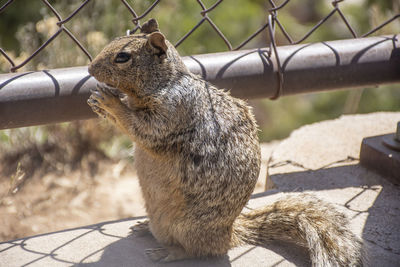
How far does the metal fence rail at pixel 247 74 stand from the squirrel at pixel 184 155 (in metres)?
0.15

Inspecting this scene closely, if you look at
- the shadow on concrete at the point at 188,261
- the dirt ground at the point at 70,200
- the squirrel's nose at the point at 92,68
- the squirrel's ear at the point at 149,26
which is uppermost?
the squirrel's ear at the point at 149,26

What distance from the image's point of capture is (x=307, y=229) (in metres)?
2.37

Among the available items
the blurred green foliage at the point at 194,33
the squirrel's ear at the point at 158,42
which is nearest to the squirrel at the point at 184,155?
the squirrel's ear at the point at 158,42

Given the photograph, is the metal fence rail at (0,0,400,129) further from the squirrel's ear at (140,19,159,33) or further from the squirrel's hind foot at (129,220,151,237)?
the squirrel's hind foot at (129,220,151,237)

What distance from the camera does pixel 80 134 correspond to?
479 centimetres

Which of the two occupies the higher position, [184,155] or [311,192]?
[184,155]

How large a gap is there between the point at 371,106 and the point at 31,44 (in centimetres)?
453

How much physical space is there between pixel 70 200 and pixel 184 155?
2.24 metres

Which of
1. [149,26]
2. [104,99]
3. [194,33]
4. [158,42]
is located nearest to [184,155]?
[104,99]

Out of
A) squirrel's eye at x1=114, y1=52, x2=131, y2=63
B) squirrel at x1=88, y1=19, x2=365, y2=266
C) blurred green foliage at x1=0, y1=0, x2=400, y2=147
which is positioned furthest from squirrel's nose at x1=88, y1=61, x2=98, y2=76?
blurred green foliage at x1=0, y1=0, x2=400, y2=147

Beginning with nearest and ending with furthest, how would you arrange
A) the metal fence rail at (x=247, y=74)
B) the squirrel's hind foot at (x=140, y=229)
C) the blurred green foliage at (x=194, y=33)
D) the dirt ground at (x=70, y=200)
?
the metal fence rail at (x=247, y=74)
the squirrel's hind foot at (x=140, y=229)
the dirt ground at (x=70, y=200)
the blurred green foliage at (x=194, y=33)

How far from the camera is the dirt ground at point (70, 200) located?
375 centimetres

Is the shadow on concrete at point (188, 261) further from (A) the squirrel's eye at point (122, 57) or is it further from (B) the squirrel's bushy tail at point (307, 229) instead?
(A) the squirrel's eye at point (122, 57)

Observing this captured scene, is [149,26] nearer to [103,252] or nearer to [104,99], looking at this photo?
[104,99]
